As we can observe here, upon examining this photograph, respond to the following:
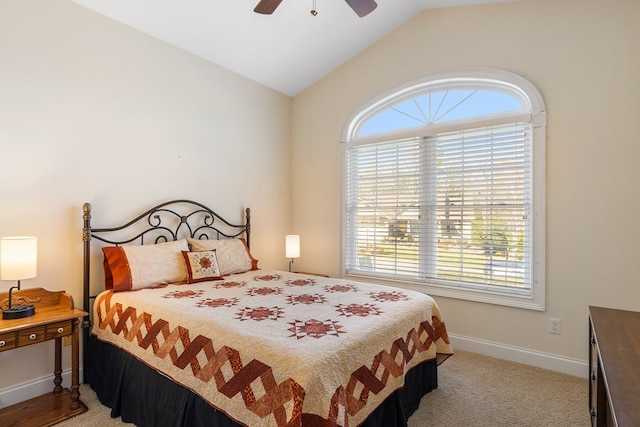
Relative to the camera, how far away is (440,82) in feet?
10.9

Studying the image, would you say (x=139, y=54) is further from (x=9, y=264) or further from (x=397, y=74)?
(x=397, y=74)

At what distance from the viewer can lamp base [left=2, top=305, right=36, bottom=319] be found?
1.99 metres

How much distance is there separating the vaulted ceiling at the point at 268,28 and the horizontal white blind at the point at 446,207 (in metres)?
1.14

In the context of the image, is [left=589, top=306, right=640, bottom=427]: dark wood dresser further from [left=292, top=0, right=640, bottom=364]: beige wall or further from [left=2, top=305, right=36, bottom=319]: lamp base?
[left=2, top=305, right=36, bottom=319]: lamp base

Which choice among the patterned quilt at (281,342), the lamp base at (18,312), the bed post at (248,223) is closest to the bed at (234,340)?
the patterned quilt at (281,342)

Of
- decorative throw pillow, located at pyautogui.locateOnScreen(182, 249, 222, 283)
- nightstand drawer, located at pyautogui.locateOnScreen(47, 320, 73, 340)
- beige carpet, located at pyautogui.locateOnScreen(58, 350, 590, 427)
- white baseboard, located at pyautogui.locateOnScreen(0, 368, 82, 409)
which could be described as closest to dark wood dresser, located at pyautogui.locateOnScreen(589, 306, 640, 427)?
beige carpet, located at pyautogui.locateOnScreen(58, 350, 590, 427)

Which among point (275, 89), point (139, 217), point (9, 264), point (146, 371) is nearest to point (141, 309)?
point (146, 371)

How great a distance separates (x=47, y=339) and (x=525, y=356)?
11.6ft

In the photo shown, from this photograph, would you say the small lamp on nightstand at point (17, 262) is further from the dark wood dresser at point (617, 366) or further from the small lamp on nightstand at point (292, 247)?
the dark wood dresser at point (617, 366)

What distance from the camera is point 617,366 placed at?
1116mm

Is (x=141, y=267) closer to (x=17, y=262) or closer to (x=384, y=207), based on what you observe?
(x=17, y=262)

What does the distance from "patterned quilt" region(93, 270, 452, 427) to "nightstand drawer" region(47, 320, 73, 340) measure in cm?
24

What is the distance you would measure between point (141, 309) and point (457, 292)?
269cm

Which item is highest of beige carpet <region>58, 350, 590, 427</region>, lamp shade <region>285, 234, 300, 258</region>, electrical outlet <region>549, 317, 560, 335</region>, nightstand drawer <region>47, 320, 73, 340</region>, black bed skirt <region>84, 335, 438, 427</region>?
lamp shade <region>285, 234, 300, 258</region>
